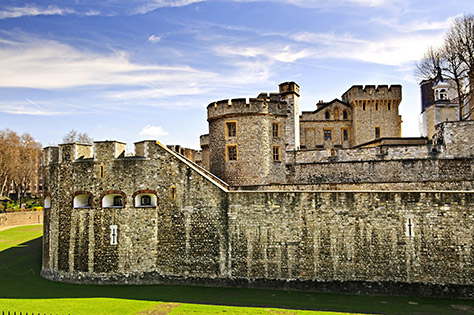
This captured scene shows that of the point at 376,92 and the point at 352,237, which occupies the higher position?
the point at 376,92

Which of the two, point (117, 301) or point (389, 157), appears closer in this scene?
point (117, 301)

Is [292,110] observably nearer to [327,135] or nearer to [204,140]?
[204,140]

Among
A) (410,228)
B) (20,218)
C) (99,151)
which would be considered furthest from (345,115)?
(20,218)

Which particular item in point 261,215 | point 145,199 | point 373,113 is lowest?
point 261,215

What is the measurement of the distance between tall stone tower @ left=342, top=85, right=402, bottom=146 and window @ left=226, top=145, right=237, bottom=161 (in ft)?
71.8

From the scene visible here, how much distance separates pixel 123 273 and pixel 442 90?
3597 cm

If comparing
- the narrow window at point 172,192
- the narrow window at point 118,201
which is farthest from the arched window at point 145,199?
the narrow window at point 118,201

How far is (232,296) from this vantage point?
728 inches

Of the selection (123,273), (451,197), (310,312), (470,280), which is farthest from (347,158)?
(123,273)

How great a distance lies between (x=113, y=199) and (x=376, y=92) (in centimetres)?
3185

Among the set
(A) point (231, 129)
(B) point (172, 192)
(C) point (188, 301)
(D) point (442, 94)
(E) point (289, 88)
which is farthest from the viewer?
(D) point (442, 94)

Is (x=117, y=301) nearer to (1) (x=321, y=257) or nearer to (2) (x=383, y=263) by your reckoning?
(1) (x=321, y=257)

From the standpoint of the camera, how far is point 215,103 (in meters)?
27.0

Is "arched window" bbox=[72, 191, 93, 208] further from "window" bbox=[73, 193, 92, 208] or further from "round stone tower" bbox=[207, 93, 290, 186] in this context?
"round stone tower" bbox=[207, 93, 290, 186]
